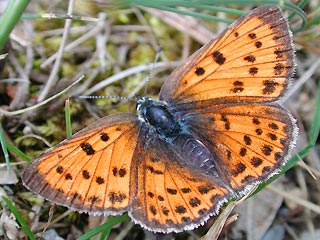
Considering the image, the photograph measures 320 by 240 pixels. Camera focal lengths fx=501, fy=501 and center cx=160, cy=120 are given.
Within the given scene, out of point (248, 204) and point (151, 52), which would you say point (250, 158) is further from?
point (151, 52)

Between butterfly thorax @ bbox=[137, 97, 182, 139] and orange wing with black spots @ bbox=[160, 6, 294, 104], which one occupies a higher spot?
orange wing with black spots @ bbox=[160, 6, 294, 104]

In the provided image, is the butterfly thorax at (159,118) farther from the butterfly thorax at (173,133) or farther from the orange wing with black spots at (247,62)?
the orange wing with black spots at (247,62)

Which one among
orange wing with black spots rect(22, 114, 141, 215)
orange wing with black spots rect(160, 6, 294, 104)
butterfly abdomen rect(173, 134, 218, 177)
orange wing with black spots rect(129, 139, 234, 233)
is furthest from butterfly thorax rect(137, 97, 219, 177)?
orange wing with black spots rect(22, 114, 141, 215)

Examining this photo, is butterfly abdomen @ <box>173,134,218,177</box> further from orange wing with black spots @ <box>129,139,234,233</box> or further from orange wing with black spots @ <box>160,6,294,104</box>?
orange wing with black spots @ <box>160,6,294,104</box>

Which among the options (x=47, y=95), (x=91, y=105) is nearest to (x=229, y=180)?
(x=91, y=105)

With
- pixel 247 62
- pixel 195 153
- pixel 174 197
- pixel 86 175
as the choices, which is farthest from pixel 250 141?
pixel 86 175
